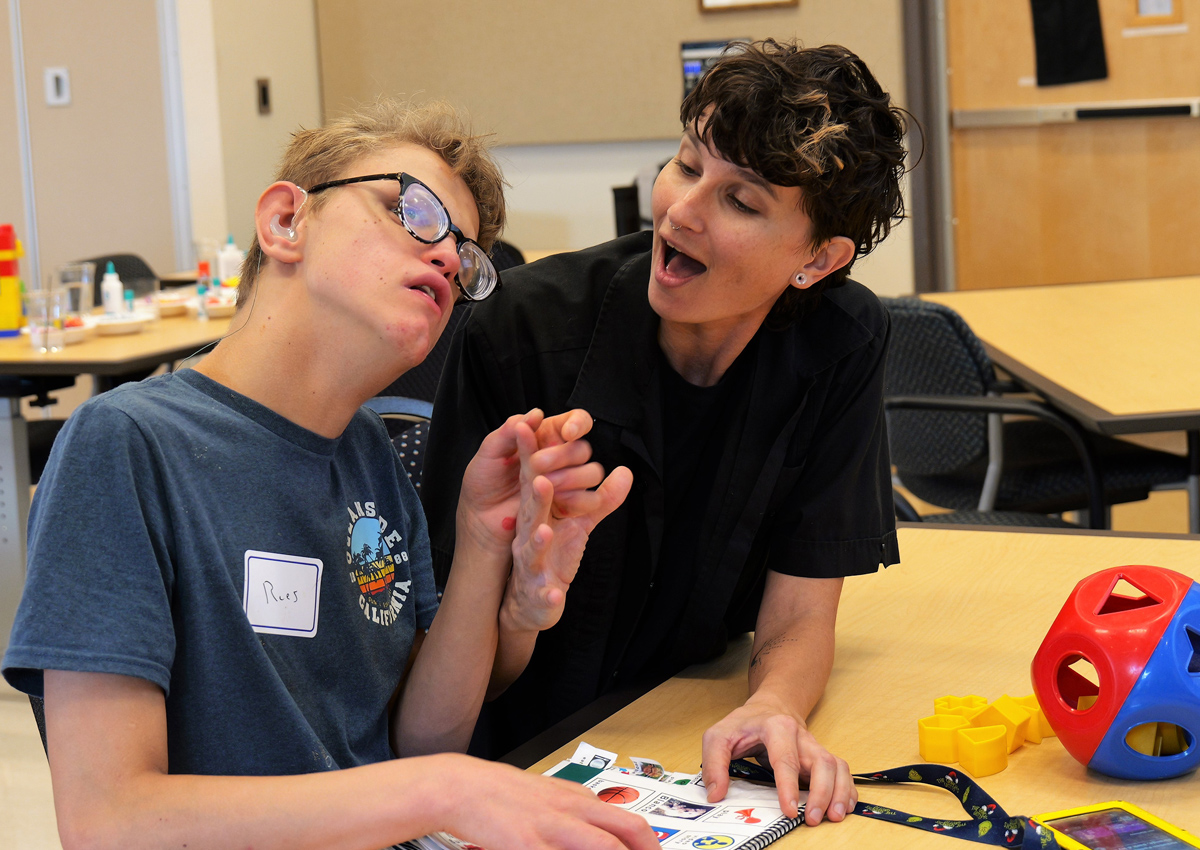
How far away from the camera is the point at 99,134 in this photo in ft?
17.2

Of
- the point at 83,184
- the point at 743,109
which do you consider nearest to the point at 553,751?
the point at 743,109

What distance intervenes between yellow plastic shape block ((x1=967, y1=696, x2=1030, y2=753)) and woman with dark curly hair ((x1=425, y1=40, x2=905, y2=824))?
0.56ft

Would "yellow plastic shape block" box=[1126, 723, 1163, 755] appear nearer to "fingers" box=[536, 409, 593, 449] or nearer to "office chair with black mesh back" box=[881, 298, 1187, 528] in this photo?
"fingers" box=[536, 409, 593, 449]

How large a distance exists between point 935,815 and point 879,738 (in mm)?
147

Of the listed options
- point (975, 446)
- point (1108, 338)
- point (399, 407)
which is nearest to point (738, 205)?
point (399, 407)

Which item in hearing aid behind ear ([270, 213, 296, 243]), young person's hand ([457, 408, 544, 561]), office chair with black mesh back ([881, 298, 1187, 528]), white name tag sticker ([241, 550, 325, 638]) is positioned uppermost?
hearing aid behind ear ([270, 213, 296, 243])

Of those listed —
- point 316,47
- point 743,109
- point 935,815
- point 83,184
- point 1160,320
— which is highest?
point 316,47

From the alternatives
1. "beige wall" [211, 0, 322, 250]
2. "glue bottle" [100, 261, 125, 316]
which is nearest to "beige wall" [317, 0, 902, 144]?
"beige wall" [211, 0, 322, 250]

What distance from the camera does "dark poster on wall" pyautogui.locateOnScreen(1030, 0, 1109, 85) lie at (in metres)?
4.98

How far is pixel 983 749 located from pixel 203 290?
3.29 meters

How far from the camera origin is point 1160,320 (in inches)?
115

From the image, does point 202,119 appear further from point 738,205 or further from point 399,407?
point 738,205

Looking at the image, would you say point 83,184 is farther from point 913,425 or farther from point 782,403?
point 782,403

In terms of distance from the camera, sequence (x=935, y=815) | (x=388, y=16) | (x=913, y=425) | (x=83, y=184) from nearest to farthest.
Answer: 1. (x=935, y=815)
2. (x=913, y=425)
3. (x=83, y=184)
4. (x=388, y=16)
